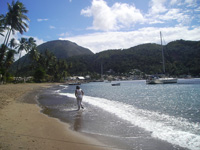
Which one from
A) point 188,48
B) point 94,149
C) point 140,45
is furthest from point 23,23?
point 140,45

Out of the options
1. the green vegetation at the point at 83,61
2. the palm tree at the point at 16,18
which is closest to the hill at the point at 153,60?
the green vegetation at the point at 83,61

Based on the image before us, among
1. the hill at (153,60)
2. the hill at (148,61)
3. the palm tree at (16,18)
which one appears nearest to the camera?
the palm tree at (16,18)

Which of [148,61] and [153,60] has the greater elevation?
[153,60]

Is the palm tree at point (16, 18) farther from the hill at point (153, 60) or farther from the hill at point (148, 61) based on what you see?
the hill at point (153, 60)

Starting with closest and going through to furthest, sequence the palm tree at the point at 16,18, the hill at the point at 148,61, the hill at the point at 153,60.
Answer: the palm tree at the point at 16,18 < the hill at the point at 153,60 < the hill at the point at 148,61

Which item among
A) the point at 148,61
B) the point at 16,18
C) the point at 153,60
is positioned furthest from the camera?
the point at 148,61

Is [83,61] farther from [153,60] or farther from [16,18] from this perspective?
[16,18]

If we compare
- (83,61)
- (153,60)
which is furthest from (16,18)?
(83,61)

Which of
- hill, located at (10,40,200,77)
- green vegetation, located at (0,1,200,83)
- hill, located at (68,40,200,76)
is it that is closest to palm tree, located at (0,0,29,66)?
green vegetation, located at (0,1,200,83)

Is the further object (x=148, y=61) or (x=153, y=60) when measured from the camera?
(x=148, y=61)

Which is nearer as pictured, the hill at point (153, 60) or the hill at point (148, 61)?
the hill at point (153, 60)

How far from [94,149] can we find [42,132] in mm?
2485

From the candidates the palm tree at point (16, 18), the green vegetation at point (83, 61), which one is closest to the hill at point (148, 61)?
the green vegetation at point (83, 61)

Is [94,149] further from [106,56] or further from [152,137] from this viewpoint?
[106,56]
